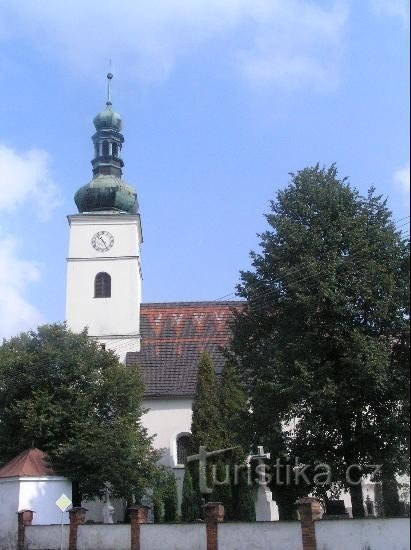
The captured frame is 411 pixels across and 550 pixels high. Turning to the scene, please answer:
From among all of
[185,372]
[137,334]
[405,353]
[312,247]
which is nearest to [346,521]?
[405,353]

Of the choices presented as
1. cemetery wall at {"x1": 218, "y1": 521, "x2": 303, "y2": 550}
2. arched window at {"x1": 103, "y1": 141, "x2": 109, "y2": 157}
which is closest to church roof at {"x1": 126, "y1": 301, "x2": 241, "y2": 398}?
arched window at {"x1": 103, "y1": 141, "x2": 109, "y2": 157}

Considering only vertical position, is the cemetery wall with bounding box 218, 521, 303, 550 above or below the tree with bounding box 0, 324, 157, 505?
below

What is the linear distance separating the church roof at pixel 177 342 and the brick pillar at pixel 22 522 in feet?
37.7

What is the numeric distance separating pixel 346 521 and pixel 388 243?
8.33m

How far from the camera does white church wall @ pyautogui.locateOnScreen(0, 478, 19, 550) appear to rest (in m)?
22.7

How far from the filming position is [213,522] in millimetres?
18047

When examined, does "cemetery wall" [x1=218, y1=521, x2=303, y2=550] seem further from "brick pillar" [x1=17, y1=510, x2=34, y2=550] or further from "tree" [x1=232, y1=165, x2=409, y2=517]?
"brick pillar" [x1=17, y1=510, x2=34, y2=550]

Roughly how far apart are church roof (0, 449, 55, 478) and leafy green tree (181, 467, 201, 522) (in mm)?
6202

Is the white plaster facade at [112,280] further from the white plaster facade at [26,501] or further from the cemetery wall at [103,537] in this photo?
the cemetery wall at [103,537]

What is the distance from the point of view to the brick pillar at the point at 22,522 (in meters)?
22.2

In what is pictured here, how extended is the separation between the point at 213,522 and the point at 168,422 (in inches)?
616

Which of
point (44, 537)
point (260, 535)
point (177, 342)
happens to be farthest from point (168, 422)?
point (260, 535)

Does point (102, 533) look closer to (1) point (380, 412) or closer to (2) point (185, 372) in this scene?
(1) point (380, 412)

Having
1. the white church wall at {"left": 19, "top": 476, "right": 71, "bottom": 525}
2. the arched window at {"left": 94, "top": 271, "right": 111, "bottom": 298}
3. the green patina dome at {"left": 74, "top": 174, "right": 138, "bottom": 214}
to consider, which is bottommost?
the white church wall at {"left": 19, "top": 476, "right": 71, "bottom": 525}
